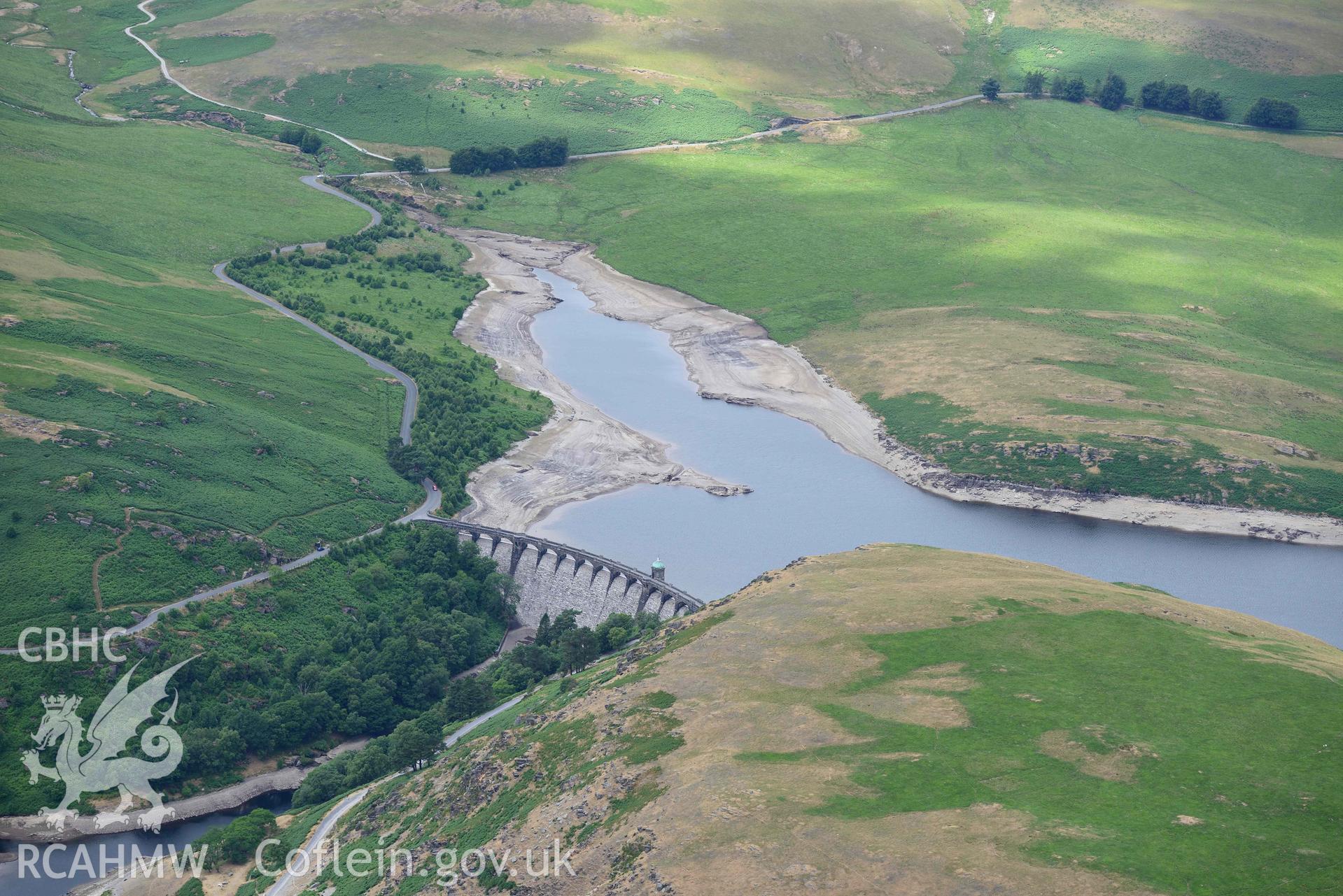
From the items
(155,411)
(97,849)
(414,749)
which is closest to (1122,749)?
(414,749)

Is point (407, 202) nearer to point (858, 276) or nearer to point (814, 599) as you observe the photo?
point (858, 276)

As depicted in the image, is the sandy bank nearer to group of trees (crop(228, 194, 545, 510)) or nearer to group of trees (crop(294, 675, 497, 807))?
group of trees (crop(228, 194, 545, 510))

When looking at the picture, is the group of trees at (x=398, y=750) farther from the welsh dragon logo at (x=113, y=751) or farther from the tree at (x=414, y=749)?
the welsh dragon logo at (x=113, y=751)

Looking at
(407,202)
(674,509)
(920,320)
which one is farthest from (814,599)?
(407,202)

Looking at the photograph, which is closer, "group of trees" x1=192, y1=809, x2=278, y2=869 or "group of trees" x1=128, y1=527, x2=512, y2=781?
"group of trees" x1=192, y1=809, x2=278, y2=869

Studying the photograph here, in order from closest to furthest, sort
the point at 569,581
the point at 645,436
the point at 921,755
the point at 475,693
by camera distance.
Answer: the point at 921,755 → the point at 475,693 → the point at 569,581 → the point at 645,436

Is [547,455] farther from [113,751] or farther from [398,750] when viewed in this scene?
[398,750]

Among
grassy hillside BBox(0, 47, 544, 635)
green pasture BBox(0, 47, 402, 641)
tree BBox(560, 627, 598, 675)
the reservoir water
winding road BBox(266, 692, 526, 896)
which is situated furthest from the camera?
the reservoir water

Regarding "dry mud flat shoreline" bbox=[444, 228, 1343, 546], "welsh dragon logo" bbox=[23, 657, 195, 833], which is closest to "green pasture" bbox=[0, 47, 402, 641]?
"welsh dragon logo" bbox=[23, 657, 195, 833]
